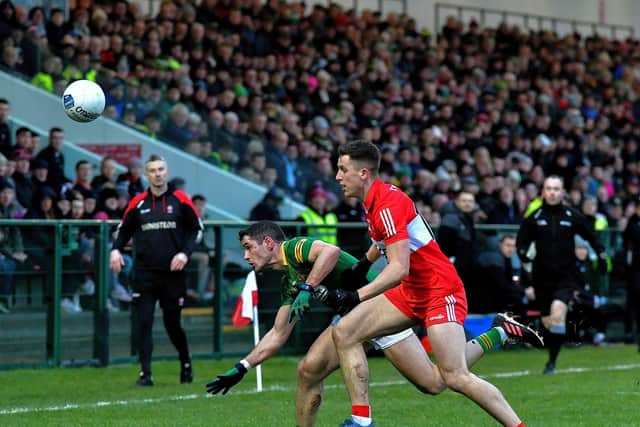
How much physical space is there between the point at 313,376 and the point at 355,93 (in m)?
17.1

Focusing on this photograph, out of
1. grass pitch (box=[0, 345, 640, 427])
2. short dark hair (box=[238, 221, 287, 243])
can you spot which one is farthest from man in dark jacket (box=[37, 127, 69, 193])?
short dark hair (box=[238, 221, 287, 243])

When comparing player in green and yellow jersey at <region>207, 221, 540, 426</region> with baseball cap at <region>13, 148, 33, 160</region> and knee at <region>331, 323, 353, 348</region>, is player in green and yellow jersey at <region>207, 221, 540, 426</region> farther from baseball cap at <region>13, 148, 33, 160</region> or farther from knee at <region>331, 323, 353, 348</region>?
baseball cap at <region>13, 148, 33, 160</region>

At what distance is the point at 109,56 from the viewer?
20.7 meters

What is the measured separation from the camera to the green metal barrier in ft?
50.8

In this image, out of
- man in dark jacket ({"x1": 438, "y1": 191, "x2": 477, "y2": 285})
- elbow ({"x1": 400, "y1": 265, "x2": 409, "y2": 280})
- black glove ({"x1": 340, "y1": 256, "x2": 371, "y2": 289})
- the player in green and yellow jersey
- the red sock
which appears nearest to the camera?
elbow ({"x1": 400, "y1": 265, "x2": 409, "y2": 280})

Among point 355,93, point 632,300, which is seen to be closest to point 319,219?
point 632,300

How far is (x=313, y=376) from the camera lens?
30.2 ft

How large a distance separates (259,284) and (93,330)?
8.42 feet

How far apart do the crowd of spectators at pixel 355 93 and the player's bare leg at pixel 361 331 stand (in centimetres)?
827

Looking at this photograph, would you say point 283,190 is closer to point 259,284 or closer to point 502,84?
point 259,284

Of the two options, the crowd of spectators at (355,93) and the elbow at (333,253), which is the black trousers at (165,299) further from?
the elbow at (333,253)

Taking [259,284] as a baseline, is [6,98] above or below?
above

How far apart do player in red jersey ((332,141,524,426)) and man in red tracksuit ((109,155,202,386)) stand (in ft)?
17.1

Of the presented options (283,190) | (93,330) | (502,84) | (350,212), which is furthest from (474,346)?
(502,84)
